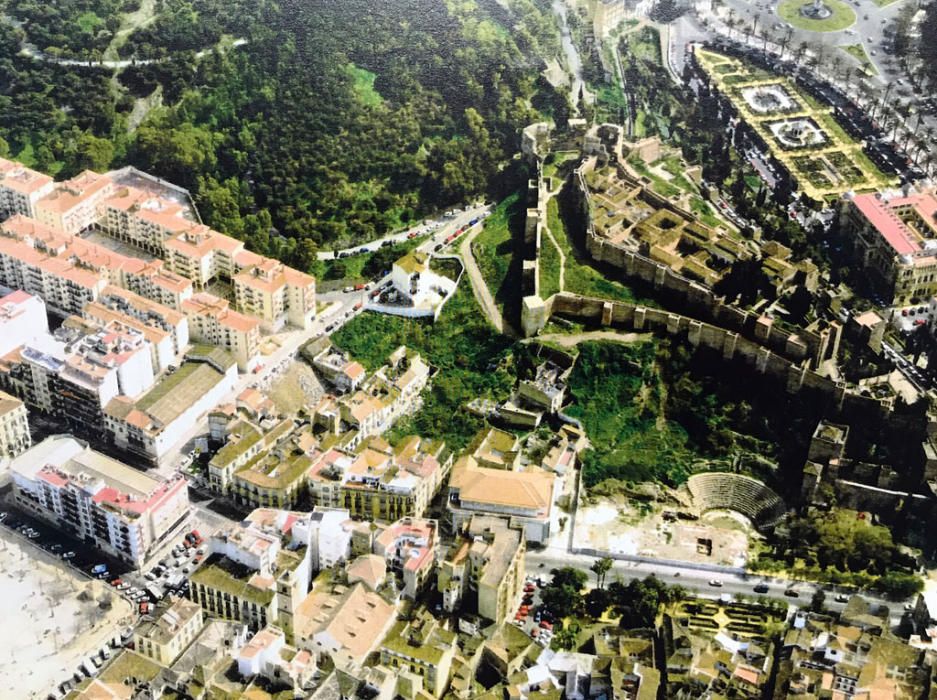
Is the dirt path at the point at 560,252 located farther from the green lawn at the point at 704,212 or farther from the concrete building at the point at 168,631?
the concrete building at the point at 168,631

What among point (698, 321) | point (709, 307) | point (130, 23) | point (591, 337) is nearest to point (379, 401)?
point (591, 337)

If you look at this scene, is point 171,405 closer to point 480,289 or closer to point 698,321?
point 480,289

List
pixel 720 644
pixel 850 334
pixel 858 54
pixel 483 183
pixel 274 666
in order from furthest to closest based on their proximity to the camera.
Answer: pixel 858 54, pixel 483 183, pixel 850 334, pixel 720 644, pixel 274 666

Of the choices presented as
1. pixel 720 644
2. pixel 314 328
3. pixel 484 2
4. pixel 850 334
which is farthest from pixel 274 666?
pixel 484 2

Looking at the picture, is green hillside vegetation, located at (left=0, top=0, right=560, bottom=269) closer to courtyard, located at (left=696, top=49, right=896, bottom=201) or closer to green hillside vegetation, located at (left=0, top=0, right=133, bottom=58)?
green hillside vegetation, located at (left=0, top=0, right=133, bottom=58)

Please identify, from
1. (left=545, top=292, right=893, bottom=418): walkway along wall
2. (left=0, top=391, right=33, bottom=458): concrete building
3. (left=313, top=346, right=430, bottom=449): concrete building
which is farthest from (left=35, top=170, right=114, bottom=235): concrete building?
(left=545, top=292, right=893, bottom=418): walkway along wall

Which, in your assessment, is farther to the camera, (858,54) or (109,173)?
(858,54)

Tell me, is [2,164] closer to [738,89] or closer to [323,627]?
A: [323,627]

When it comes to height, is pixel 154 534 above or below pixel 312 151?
below
